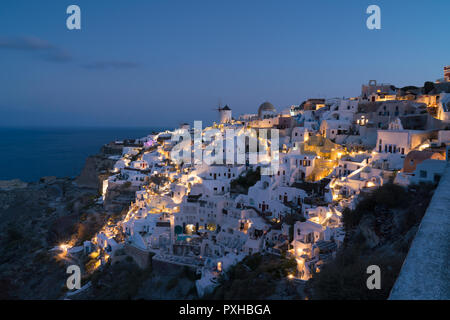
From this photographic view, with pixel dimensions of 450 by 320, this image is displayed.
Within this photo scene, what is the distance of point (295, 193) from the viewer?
2078 cm

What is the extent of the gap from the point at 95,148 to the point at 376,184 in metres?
99.9

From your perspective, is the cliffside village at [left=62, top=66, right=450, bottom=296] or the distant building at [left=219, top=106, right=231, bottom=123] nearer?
the cliffside village at [left=62, top=66, right=450, bottom=296]

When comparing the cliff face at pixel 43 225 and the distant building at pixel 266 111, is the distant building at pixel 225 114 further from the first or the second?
the cliff face at pixel 43 225

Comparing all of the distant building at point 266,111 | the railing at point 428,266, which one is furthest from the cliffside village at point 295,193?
the distant building at point 266,111

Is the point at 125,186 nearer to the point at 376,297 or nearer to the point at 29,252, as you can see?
the point at 29,252

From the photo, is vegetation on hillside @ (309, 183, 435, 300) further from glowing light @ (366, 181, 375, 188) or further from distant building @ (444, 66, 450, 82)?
distant building @ (444, 66, 450, 82)

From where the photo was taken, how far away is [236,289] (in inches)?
564

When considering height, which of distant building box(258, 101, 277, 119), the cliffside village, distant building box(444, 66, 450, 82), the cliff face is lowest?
the cliff face

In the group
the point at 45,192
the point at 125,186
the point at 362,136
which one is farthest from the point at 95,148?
the point at 362,136

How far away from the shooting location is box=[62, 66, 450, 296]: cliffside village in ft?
52.2

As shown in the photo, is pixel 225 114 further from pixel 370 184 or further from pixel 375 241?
pixel 375 241

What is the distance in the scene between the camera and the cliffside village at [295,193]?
15.9m

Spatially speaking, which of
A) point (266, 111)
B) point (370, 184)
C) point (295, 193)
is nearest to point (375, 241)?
point (370, 184)

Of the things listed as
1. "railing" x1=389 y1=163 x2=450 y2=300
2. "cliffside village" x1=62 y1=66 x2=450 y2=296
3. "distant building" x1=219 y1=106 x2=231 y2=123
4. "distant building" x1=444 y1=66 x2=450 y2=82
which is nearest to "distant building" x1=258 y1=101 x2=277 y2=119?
"distant building" x1=219 y1=106 x2=231 y2=123
